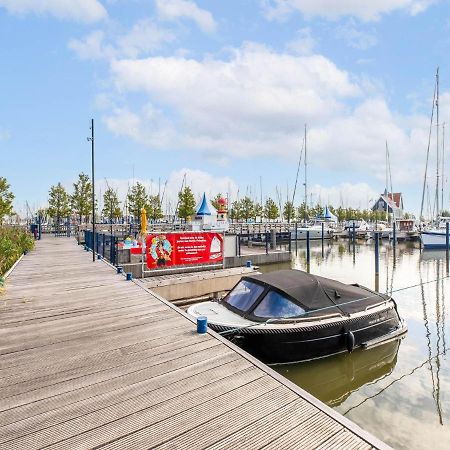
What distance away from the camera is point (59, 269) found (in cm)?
1569

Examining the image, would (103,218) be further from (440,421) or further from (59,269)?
(440,421)

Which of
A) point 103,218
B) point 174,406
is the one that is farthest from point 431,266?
point 103,218

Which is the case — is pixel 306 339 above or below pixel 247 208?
below

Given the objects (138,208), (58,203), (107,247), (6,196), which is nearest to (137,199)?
(138,208)

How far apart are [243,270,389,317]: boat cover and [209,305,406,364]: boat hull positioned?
411mm

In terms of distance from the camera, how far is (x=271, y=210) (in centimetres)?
8581

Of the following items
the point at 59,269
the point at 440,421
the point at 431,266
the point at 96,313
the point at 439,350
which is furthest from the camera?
the point at 431,266

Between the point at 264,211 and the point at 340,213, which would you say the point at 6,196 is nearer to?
the point at 264,211

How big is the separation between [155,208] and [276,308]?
68.2 meters

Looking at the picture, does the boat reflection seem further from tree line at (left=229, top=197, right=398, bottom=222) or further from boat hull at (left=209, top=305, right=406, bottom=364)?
tree line at (left=229, top=197, right=398, bottom=222)

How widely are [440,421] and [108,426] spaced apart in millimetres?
7044

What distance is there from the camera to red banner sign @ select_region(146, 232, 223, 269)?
16.5m

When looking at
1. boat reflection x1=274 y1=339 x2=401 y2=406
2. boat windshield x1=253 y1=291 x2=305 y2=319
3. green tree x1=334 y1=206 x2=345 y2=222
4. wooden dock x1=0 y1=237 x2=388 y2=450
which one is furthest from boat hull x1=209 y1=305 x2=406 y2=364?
green tree x1=334 y1=206 x2=345 y2=222

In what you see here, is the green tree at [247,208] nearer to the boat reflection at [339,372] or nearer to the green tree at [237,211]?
the green tree at [237,211]
